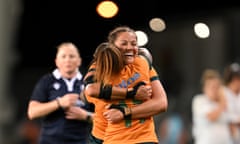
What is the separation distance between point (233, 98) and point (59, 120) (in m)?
3.15

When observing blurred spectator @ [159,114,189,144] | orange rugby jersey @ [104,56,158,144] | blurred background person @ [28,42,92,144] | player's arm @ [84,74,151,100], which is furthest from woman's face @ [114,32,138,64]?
blurred spectator @ [159,114,189,144]

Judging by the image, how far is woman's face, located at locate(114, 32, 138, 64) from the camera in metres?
6.73

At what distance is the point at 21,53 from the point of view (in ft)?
43.8

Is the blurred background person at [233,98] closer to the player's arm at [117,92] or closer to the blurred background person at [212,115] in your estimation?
the blurred background person at [212,115]

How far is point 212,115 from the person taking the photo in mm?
10273

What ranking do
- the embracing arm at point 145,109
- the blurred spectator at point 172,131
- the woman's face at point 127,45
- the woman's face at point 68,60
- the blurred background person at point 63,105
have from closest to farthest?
the embracing arm at point 145,109 → the woman's face at point 127,45 → the blurred background person at point 63,105 → the woman's face at point 68,60 → the blurred spectator at point 172,131

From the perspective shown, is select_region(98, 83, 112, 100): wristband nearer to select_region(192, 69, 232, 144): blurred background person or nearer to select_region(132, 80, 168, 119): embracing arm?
select_region(132, 80, 168, 119): embracing arm

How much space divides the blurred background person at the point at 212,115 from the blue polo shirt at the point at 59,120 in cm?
230

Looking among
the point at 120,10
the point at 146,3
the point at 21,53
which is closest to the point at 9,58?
the point at 21,53

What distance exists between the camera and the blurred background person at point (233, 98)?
34.7 ft

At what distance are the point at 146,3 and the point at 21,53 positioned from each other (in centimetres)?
221

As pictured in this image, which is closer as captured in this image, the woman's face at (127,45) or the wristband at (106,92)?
the wristband at (106,92)

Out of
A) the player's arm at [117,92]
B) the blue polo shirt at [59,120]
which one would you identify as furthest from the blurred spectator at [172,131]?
the player's arm at [117,92]

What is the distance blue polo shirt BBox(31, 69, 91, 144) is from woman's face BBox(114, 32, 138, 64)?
171 cm
